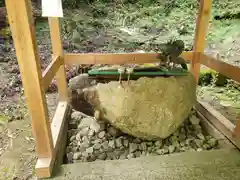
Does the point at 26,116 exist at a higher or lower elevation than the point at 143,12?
lower

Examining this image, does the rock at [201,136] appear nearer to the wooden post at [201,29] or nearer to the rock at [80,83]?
the wooden post at [201,29]

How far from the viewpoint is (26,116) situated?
2.42m

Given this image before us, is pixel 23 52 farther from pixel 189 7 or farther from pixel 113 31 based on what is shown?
pixel 189 7

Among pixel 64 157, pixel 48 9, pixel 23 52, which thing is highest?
pixel 48 9

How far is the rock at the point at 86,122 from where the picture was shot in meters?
2.12

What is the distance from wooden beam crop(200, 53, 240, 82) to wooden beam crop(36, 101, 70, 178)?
143 cm

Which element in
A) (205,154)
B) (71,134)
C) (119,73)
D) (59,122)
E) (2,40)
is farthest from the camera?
(2,40)

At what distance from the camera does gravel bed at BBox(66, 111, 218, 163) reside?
1.76m

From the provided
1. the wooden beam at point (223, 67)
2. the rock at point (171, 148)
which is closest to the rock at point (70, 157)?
the rock at point (171, 148)

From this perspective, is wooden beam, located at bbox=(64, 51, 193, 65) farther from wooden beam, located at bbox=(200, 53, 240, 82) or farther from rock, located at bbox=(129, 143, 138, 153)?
rock, located at bbox=(129, 143, 138, 153)

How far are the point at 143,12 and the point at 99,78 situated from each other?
194 inches

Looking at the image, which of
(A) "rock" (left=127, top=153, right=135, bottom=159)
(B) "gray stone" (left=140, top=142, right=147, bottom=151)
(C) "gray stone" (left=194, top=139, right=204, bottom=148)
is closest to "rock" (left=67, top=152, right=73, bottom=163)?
(A) "rock" (left=127, top=153, right=135, bottom=159)

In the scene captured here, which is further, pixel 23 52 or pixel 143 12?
pixel 143 12

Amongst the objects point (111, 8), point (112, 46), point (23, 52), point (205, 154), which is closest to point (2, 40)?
point (112, 46)
